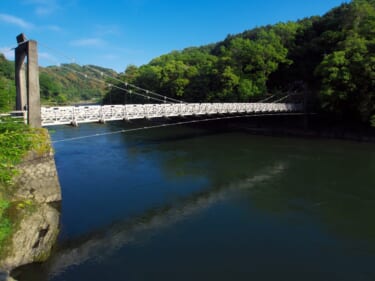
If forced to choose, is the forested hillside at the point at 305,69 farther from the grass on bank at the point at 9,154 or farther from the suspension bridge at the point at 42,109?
the grass on bank at the point at 9,154

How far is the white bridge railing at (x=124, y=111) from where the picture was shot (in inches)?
522

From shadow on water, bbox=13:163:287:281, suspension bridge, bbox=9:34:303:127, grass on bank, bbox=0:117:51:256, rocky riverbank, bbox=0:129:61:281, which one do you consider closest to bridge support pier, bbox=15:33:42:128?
suspension bridge, bbox=9:34:303:127

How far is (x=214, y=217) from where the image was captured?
1050cm

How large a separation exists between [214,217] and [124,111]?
8.40m

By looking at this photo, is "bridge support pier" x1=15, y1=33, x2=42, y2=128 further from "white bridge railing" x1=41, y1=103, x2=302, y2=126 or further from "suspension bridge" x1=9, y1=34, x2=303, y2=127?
"white bridge railing" x1=41, y1=103, x2=302, y2=126

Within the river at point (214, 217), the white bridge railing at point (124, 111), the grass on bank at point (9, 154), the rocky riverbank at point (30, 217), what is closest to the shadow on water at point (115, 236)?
the river at point (214, 217)

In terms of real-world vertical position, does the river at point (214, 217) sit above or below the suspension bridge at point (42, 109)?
below

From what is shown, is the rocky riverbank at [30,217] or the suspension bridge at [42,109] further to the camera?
the suspension bridge at [42,109]

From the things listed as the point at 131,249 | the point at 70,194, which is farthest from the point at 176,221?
the point at 70,194

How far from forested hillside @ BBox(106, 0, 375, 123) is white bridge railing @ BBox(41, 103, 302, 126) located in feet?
19.6

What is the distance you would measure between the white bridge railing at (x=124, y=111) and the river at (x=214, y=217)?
9.11ft

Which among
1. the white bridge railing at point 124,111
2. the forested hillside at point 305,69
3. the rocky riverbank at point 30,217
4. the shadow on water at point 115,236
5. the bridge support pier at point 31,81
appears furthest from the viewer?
the forested hillside at point 305,69

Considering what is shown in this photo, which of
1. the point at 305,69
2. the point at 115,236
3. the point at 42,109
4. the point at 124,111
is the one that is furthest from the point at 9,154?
the point at 305,69

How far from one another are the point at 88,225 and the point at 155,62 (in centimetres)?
5797
